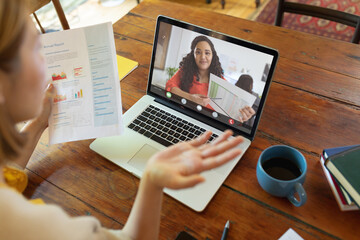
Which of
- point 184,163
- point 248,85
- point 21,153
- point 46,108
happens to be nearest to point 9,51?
point 21,153

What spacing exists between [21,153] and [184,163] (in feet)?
0.98

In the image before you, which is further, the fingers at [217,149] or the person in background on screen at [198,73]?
the person in background on screen at [198,73]

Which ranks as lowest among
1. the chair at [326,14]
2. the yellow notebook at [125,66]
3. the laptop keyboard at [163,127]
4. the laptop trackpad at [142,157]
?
the laptop trackpad at [142,157]

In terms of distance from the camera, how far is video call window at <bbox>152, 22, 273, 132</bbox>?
789mm

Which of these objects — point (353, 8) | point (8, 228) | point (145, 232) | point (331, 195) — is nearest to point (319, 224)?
point (331, 195)

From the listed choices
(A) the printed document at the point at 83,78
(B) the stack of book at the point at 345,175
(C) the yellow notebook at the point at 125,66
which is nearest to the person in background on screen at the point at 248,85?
(B) the stack of book at the point at 345,175

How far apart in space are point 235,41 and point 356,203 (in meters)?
0.48

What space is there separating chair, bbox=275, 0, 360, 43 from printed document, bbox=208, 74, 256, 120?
0.77 m

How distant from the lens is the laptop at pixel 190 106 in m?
0.77

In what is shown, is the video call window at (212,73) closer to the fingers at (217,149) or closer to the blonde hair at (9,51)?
the fingers at (217,149)

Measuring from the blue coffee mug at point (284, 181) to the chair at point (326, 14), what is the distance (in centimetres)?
82

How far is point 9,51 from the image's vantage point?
0.44 m

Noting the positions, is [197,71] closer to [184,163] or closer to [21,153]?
[184,163]

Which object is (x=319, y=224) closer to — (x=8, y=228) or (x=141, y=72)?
(x=8, y=228)
